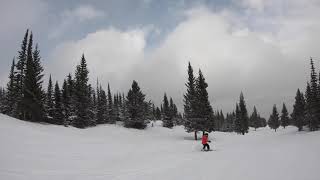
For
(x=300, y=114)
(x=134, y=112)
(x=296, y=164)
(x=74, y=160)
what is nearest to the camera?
(x=296, y=164)

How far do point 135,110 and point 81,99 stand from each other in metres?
11.1

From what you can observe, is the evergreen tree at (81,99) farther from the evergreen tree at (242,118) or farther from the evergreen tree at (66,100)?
the evergreen tree at (242,118)

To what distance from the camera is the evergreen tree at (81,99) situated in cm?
4666

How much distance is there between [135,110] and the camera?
51406 millimetres

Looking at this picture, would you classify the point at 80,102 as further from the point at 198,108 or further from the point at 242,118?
the point at 242,118

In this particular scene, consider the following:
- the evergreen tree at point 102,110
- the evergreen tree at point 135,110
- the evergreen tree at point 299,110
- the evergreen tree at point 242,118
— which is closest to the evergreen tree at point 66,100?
the evergreen tree at point 102,110

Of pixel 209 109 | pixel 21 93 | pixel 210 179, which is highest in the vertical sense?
pixel 21 93

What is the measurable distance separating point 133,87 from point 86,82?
1008cm

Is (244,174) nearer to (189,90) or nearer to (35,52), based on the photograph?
(189,90)

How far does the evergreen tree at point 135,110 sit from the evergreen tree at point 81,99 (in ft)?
27.2

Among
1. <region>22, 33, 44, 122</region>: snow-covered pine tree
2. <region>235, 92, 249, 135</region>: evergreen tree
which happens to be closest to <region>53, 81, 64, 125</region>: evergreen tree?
<region>22, 33, 44, 122</region>: snow-covered pine tree

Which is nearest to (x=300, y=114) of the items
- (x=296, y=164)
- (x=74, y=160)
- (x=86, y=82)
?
(x=86, y=82)

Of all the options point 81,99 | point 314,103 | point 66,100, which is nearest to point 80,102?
point 81,99

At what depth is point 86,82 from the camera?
52.2 m
